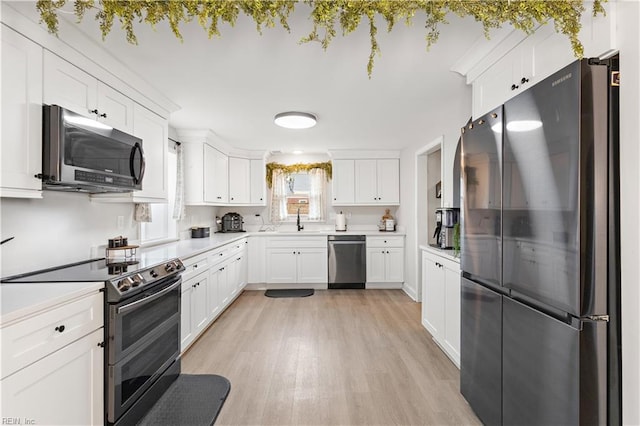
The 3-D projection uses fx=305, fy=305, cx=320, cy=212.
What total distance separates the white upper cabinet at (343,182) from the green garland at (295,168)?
9.6 inches

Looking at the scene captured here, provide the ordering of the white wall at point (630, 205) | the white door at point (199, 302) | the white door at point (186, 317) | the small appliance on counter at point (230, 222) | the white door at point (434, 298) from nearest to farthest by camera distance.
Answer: the white wall at point (630, 205) → the white door at point (186, 317) → the white door at point (434, 298) → the white door at point (199, 302) → the small appliance on counter at point (230, 222)

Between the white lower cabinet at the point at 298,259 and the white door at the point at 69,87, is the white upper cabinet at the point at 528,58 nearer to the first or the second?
the white door at the point at 69,87

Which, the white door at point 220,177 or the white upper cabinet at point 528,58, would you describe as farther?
the white door at point 220,177

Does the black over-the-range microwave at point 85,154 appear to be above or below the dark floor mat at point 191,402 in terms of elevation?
above

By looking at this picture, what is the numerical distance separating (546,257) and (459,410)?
129cm

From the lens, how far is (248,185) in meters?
5.24

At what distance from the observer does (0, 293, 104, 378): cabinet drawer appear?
1.14 m

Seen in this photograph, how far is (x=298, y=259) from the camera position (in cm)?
505

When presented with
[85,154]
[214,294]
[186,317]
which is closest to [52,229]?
[85,154]

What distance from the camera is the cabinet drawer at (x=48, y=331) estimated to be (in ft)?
3.76

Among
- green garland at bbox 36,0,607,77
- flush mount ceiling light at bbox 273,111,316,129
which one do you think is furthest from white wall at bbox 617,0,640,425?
flush mount ceiling light at bbox 273,111,316,129

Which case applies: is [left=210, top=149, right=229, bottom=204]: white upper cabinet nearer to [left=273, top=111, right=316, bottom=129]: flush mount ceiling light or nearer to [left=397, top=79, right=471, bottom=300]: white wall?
[left=273, top=111, right=316, bottom=129]: flush mount ceiling light

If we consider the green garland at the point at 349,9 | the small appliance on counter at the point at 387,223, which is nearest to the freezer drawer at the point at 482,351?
the green garland at the point at 349,9

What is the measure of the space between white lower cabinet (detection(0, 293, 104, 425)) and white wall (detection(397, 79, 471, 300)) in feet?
9.26
